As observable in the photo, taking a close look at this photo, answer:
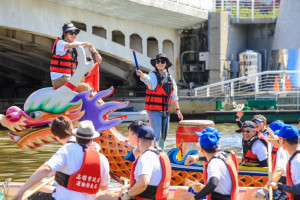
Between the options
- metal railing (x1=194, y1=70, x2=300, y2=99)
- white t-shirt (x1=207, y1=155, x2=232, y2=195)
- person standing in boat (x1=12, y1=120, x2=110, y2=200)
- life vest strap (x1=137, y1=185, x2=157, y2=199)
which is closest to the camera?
person standing in boat (x1=12, y1=120, x2=110, y2=200)

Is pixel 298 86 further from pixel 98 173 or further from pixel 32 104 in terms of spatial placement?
pixel 98 173

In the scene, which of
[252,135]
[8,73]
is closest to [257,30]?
[8,73]

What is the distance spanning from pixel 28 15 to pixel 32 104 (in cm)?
1557

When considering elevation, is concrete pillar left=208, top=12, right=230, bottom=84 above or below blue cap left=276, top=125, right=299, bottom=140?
above

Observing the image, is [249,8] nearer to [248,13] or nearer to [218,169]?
[248,13]

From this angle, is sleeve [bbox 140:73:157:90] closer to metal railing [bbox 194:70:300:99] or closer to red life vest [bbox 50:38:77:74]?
A: red life vest [bbox 50:38:77:74]

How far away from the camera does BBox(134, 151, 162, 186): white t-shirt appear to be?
21.3ft

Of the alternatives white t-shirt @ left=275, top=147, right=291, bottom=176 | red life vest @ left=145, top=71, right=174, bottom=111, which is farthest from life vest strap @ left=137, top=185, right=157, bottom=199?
red life vest @ left=145, top=71, right=174, bottom=111

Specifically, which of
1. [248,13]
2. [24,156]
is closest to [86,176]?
[24,156]

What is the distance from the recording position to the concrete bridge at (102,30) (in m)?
24.6

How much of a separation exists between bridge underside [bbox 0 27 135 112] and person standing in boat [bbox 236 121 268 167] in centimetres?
1757

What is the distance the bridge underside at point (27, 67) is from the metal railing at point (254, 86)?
14.9 ft

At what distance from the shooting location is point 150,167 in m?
6.53

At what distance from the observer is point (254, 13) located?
36062 mm
